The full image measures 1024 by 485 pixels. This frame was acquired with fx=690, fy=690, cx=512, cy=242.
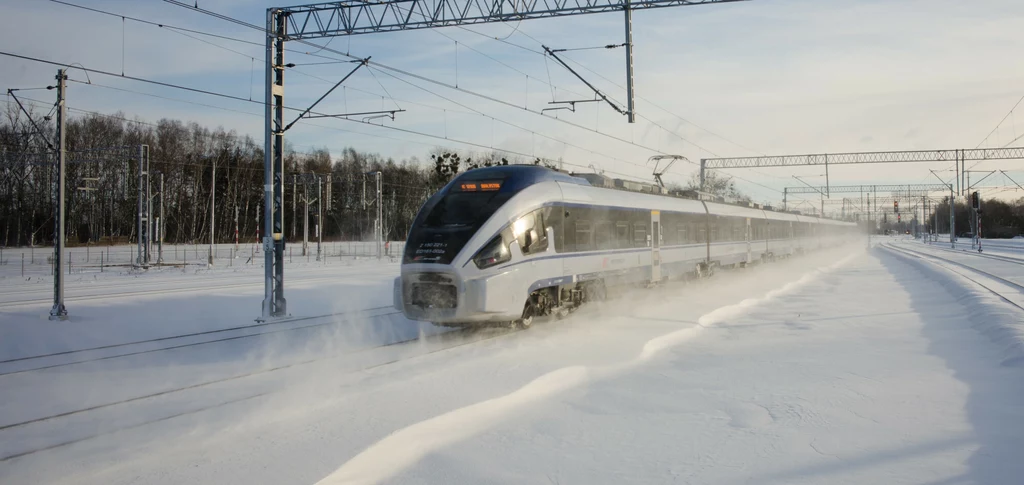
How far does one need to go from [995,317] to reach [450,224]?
10.4m

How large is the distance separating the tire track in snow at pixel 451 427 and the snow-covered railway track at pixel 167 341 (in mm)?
7487

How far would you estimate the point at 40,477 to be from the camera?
19.5 feet

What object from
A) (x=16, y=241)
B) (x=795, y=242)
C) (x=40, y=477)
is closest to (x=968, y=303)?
(x=40, y=477)

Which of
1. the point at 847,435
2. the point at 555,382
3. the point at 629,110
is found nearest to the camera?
the point at 847,435

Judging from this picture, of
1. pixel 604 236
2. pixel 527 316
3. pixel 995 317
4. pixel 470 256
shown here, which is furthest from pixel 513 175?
pixel 995 317

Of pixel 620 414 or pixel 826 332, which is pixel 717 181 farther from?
pixel 620 414

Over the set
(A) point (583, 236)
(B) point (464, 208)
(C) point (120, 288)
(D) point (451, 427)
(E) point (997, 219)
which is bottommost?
(D) point (451, 427)

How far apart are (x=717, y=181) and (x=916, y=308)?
61051 millimetres

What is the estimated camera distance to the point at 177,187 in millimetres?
72000

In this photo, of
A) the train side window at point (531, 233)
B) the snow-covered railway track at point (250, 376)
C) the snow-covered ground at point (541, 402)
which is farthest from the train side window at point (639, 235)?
the snow-covered railway track at point (250, 376)

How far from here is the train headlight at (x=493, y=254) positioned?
1196cm

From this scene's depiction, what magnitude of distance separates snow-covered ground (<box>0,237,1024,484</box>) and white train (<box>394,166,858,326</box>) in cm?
70

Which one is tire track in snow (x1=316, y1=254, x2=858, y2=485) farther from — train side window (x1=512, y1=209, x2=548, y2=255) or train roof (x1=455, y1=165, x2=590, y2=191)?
train roof (x1=455, y1=165, x2=590, y2=191)

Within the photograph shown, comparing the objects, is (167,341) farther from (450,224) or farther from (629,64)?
(629,64)
